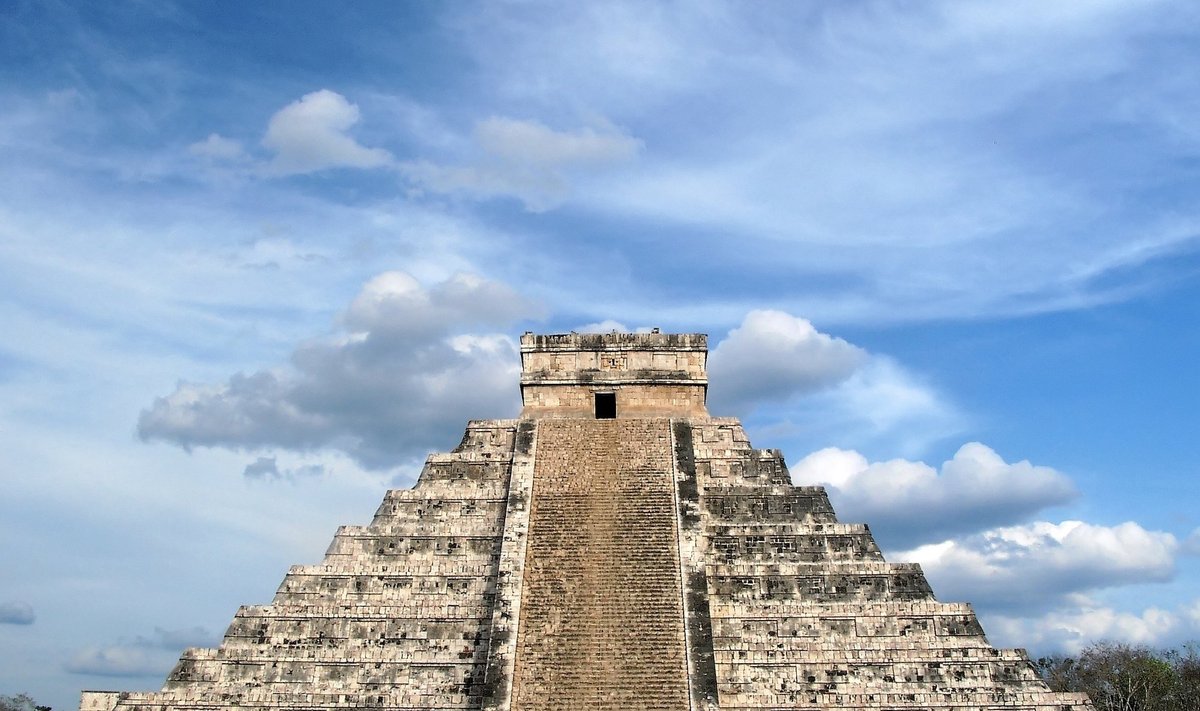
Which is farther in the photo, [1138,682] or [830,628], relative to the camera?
[1138,682]

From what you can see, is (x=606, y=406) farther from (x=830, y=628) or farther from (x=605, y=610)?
(x=830, y=628)

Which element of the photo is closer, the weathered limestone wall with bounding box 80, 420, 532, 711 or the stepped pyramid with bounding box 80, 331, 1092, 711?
the stepped pyramid with bounding box 80, 331, 1092, 711

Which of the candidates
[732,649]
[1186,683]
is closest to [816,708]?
[732,649]

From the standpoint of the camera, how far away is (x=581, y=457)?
22.1 metres

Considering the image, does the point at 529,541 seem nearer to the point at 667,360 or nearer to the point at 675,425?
the point at 675,425

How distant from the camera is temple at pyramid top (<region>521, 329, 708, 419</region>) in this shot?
2397 centimetres

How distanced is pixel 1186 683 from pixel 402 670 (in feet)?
82.5

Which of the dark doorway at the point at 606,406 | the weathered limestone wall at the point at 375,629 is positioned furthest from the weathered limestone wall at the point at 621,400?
the weathered limestone wall at the point at 375,629

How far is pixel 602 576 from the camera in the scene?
62.4 feet

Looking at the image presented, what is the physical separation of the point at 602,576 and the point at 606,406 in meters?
5.99

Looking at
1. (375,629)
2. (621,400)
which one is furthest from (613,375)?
(375,629)

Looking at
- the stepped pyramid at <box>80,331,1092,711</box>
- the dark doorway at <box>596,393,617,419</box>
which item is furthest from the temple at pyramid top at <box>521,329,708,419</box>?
the stepped pyramid at <box>80,331,1092,711</box>

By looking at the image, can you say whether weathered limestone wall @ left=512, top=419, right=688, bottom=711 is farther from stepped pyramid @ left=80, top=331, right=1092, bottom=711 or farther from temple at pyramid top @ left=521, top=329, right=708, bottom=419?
temple at pyramid top @ left=521, top=329, right=708, bottom=419

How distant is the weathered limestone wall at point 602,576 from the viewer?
674 inches
